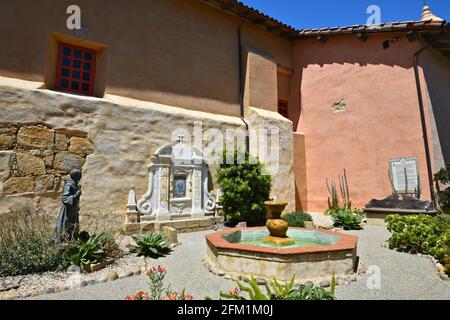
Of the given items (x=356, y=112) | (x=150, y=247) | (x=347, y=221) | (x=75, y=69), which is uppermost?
(x=75, y=69)

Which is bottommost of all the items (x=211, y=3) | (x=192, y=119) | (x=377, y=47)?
(x=192, y=119)

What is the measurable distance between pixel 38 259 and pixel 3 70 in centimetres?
499

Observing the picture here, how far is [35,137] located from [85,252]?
143 inches

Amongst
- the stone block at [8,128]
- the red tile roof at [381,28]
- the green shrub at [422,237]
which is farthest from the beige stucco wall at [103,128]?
the red tile roof at [381,28]

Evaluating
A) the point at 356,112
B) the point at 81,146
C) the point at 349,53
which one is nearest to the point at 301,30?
the point at 349,53

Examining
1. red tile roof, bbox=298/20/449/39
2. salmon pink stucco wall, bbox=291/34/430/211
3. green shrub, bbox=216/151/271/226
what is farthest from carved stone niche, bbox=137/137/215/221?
red tile roof, bbox=298/20/449/39

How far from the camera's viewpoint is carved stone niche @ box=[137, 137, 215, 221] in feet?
26.4

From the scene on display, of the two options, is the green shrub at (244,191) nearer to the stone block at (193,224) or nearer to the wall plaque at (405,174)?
the stone block at (193,224)

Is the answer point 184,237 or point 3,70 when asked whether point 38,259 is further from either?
point 3,70

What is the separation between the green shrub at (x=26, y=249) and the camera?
4332mm

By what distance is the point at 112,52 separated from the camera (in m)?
8.24

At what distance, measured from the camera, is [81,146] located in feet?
23.9

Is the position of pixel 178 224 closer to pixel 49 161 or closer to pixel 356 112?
pixel 49 161
